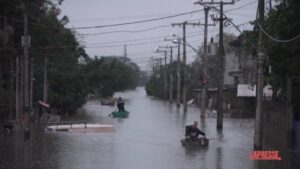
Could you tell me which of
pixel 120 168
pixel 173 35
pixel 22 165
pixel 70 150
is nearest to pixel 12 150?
pixel 70 150

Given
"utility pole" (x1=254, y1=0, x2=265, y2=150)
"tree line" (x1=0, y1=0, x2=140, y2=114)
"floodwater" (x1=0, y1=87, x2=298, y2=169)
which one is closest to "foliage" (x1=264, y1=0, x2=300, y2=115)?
"utility pole" (x1=254, y1=0, x2=265, y2=150)

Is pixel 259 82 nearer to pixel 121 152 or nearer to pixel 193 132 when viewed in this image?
pixel 193 132

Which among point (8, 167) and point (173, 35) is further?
point (173, 35)

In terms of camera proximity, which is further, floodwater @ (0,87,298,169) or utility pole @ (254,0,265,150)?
utility pole @ (254,0,265,150)

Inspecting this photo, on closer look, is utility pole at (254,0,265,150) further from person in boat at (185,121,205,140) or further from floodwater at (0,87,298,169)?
person in boat at (185,121,205,140)

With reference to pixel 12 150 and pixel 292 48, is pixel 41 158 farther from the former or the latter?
pixel 292 48

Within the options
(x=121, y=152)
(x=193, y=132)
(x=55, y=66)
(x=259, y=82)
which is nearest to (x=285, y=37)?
(x=259, y=82)

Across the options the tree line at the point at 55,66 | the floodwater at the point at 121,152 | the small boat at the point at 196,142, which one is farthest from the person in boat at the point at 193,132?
the tree line at the point at 55,66

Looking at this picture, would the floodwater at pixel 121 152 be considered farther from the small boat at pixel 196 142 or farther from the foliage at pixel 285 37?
the foliage at pixel 285 37

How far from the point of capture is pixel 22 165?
74.6ft

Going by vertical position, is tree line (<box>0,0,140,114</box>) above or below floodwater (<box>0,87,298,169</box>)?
above

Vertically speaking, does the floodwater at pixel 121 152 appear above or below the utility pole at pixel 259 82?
below

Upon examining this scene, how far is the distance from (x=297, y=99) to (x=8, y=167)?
1590 centimetres

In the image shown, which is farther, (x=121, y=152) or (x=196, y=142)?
(x=196, y=142)
